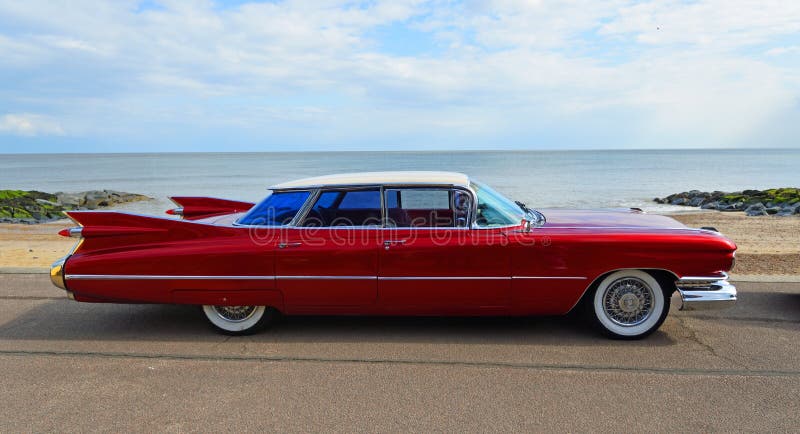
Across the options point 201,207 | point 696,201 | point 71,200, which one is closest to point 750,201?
point 696,201

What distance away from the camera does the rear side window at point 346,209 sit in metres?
4.82

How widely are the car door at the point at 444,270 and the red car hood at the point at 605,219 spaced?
0.67m

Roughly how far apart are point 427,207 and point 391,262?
2.62 feet

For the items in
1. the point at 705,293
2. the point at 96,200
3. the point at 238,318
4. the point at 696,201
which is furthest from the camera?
the point at 96,200

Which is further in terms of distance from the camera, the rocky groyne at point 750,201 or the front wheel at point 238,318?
the rocky groyne at point 750,201

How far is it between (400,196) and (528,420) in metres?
2.25

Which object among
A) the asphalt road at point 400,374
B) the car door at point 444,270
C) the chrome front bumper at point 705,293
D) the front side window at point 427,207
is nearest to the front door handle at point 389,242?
the car door at point 444,270

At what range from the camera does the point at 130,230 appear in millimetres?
4812

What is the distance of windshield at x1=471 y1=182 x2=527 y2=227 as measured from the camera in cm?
473

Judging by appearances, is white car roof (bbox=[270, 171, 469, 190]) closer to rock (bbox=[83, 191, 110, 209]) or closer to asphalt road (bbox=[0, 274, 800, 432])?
asphalt road (bbox=[0, 274, 800, 432])

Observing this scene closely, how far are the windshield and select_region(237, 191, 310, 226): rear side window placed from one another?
1518 millimetres

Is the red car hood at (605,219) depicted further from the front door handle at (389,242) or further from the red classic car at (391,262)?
the front door handle at (389,242)

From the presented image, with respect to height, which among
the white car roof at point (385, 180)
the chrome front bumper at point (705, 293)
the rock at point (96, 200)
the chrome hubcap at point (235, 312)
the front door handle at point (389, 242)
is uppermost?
the white car roof at point (385, 180)

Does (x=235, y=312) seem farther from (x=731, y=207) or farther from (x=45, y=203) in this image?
(x=45, y=203)
